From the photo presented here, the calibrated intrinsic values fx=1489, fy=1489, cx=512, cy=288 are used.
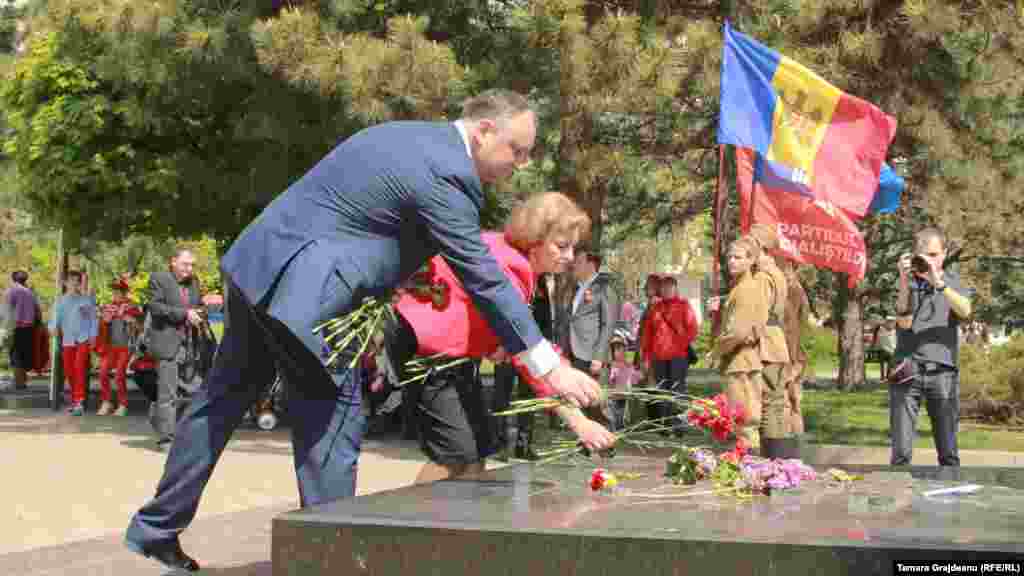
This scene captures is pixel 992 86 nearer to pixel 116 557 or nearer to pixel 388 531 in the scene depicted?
pixel 116 557

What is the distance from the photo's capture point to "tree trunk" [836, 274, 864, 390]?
27219 mm

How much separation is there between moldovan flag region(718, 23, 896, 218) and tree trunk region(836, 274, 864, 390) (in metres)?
14.4

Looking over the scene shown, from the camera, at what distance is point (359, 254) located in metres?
4.79

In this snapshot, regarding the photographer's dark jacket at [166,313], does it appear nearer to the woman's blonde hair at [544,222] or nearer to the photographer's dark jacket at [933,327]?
the photographer's dark jacket at [933,327]

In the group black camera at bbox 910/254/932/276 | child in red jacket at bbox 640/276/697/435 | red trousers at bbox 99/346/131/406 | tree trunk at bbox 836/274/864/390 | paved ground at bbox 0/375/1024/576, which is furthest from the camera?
tree trunk at bbox 836/274/864/390

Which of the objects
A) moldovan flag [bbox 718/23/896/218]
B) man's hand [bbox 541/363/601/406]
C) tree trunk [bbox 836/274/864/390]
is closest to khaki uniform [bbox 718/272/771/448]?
moldovan flag [bbox 718/23/896/218]

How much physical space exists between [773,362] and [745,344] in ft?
1.06

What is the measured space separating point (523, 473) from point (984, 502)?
1585 millimetres

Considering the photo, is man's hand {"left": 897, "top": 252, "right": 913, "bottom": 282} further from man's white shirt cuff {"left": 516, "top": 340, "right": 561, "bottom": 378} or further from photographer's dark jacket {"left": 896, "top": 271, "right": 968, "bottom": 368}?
man's white shirt cuff {"left": 516, "top": 340, "right": 561, "bottom": 378}

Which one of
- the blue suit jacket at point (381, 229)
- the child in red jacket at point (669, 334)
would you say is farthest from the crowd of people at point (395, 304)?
the child in red jacket at point (669, 334)

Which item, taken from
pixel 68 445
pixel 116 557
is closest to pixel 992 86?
pixel 68 445

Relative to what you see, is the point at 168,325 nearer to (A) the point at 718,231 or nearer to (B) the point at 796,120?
(A) the point at 718,231

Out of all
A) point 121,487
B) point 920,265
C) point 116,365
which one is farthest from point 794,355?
point 116,365

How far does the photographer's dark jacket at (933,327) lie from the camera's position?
1002 centimetres
